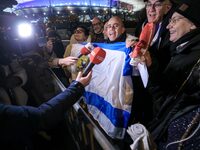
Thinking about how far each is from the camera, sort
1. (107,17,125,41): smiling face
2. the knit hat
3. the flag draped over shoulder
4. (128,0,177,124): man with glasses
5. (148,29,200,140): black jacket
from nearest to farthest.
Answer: (148,29,200,140): black jacket < the knit hat < (128,0,177,124): man with glasses < the flag draped over shoulder < (107,17,125,41): smiling face

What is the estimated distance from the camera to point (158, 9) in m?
2.84

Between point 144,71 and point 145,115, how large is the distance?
0.80m

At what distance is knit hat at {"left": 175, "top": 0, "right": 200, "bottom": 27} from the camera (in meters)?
1.97

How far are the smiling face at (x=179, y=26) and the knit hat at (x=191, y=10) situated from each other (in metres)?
0.06

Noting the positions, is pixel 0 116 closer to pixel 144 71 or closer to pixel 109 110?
pixel 144 71

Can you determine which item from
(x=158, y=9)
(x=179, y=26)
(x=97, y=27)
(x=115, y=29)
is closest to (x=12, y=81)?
(x=179, y=26)

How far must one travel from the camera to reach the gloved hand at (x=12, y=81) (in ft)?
5.08

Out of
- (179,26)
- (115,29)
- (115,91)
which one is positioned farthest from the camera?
(115,29)

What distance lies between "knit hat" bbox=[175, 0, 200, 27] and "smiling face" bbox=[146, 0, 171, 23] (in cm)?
80

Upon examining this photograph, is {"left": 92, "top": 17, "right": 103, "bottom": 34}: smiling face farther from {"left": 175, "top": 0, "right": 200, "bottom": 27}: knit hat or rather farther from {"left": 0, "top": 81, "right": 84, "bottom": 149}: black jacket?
{"left": 0, "top": 81, "right": 84, "bottom": 149}: black jacket

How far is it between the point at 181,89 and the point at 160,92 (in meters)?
0.42

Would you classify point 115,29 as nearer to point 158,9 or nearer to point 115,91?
point 158,9

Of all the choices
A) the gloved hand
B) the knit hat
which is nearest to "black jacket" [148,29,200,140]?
the knit hat

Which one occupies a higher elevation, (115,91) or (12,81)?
(12,81)
